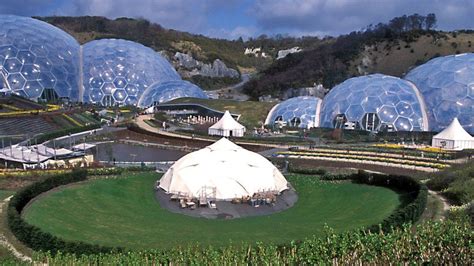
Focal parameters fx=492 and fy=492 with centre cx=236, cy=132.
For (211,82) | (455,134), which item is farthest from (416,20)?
(455,134)

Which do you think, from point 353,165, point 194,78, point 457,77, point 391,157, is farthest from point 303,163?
point 194,78

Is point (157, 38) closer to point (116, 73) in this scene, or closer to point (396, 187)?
point (116, 73)

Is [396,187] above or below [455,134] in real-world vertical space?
below

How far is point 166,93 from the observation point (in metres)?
73.1

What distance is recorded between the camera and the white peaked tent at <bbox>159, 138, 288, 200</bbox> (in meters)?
25.0

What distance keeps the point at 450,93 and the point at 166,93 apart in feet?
130

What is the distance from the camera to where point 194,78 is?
124938mm

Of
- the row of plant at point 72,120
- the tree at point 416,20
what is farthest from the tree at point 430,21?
the row of plant at point 72,120

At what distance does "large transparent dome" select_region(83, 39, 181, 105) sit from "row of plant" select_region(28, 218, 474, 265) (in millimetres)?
59511

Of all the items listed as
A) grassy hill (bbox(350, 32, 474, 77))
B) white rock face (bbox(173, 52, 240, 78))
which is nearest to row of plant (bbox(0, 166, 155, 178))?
grassy hill (bbox(350, 32, 474, 77))

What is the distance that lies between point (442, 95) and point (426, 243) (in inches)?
1579

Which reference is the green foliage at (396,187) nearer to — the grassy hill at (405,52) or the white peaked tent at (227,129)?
the white peaked tent at (227,129)

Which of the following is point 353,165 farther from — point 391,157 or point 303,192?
point 303,192

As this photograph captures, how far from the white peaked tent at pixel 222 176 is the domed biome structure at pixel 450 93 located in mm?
28601
